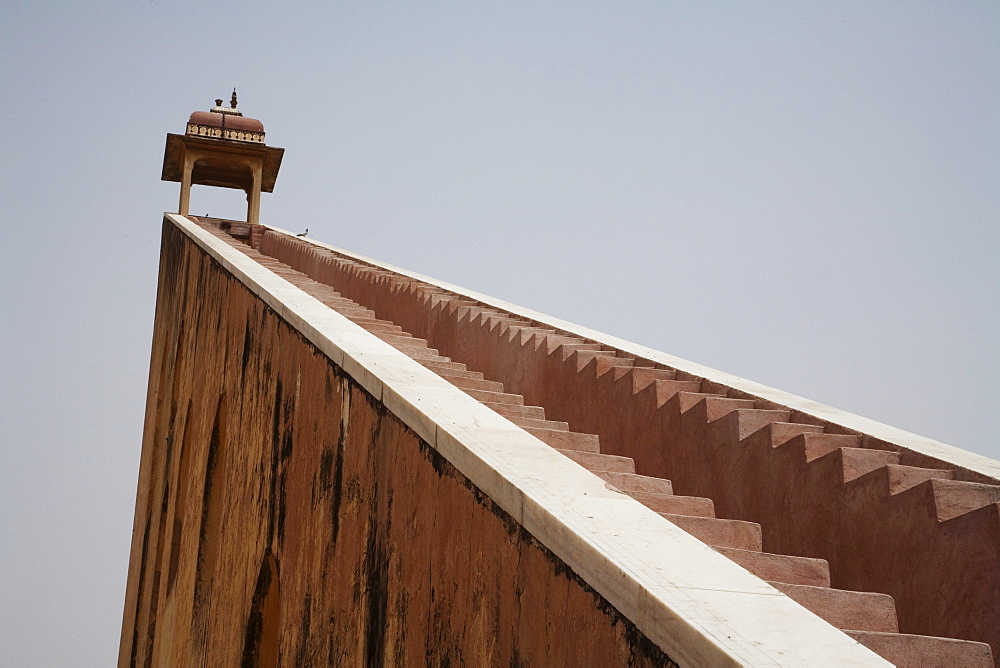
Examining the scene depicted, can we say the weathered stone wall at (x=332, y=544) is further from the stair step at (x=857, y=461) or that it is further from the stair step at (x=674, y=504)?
the stair step at (x=857, y=461)

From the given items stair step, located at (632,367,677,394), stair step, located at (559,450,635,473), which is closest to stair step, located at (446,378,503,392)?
stair step, located at (632,367,677,394)

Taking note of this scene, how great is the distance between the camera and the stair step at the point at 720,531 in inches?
95.2

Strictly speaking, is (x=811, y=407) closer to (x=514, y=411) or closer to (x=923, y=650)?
(x=514, y=411)

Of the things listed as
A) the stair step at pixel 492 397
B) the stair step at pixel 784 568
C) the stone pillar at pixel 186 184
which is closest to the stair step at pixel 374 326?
the stair step at pixel 492 397

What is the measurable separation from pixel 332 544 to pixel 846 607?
1612 mm

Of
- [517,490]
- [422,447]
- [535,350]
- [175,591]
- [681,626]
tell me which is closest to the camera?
[681,626]

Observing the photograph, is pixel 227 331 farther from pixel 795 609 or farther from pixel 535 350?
pixel 795 609

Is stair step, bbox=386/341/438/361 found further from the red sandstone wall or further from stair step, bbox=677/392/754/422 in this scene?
stair step, bbox=677/392/754/422

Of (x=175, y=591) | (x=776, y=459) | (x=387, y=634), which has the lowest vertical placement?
(x=175, y=591)

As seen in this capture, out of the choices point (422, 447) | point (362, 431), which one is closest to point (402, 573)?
point (422, 447)

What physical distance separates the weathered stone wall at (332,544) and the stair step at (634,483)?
0.51 metres

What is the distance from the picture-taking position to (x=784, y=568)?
238cm

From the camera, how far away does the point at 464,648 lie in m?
2.11

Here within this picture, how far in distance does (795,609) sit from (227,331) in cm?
486
